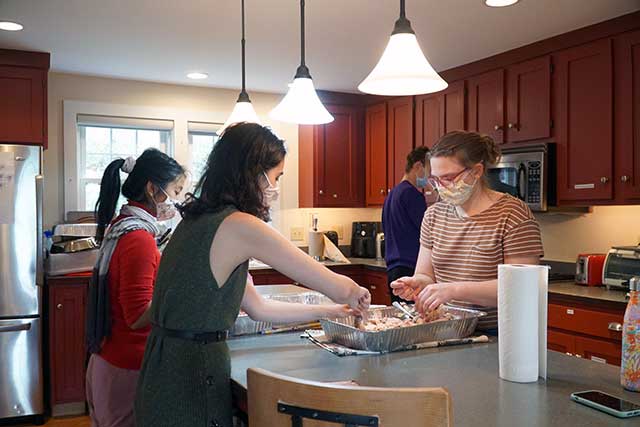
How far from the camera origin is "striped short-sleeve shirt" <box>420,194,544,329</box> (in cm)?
177

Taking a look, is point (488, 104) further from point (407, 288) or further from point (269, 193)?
point (269, 193)

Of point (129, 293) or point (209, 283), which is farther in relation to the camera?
point (129, 293)

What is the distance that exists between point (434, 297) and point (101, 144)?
3575 mm

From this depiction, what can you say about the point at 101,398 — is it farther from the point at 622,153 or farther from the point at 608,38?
the point at 608,38

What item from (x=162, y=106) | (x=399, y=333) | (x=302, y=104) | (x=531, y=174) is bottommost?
(x=399, y=333)

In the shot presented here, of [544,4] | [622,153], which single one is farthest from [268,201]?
[622,153]

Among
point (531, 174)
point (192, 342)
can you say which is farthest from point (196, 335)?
point (531, 174)

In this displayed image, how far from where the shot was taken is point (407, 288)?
1.91 meters

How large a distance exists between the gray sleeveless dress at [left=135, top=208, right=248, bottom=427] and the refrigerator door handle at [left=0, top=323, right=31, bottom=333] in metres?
2.62

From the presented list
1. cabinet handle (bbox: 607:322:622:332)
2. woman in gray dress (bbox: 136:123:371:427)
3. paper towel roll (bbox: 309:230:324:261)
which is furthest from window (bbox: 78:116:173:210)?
cabinet handle (bbox: 607:322:622:332)

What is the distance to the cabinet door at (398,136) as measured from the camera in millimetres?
4637

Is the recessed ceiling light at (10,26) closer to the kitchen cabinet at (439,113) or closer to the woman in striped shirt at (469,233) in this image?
the woman in striped shirt at (469,233)

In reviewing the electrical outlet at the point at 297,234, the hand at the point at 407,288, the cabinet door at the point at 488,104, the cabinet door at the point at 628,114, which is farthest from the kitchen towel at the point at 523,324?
the electrical outlet at the point at 297,234

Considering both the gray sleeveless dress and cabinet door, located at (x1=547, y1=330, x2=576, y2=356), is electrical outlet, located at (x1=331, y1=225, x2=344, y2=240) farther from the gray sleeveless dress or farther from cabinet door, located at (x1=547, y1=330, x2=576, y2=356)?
the gray sleeveless dress
